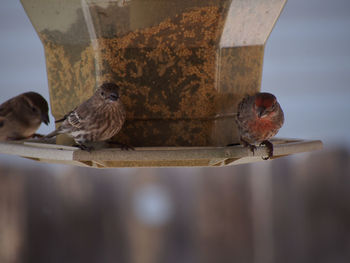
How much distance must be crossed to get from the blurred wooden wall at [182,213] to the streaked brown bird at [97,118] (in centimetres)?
240

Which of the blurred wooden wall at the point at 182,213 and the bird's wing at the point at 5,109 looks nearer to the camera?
the bird's wing at the point at 5,109

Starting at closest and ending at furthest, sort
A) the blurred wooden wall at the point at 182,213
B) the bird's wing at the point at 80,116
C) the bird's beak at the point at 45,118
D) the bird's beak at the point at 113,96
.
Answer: the bird's beak at the point at 113,96 < the bird's wing at the point at 80,116 < the bird's beak at the point at 45,118 < the blurred wooden wall at the point at 182,213

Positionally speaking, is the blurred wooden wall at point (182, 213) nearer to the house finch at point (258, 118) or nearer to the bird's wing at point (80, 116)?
the bird's wing at point (80, 116)

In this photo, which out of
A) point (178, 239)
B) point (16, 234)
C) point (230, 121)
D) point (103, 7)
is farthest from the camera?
point (178, 239)

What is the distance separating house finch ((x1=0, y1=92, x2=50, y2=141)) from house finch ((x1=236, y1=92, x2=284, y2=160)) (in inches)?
60.4

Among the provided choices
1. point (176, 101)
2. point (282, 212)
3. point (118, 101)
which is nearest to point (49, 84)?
point (118, 101)

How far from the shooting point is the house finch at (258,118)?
Answer: 2.72 meters

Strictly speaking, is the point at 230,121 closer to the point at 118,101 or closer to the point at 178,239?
the point at 118,101

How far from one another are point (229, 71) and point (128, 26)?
0.59 meters

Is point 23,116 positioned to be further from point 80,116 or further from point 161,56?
point 161,56

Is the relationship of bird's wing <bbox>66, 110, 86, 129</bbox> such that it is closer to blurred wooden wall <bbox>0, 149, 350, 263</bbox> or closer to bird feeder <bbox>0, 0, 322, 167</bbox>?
bird feeder <bbox>0, 0, 322, 167</bbox>

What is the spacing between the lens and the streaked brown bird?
7.88 ft

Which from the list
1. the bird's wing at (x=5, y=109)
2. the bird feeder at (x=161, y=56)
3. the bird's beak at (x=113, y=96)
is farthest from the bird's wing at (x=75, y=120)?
the bird's wing at (x=5, y=109)

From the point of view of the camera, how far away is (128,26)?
7.91ft
